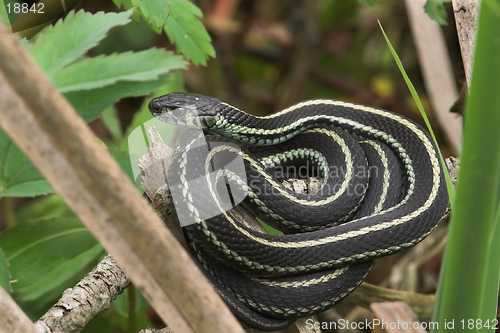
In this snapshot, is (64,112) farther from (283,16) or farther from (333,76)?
(283,16)

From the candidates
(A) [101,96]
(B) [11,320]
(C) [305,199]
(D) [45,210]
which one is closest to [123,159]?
(A) [101,96]

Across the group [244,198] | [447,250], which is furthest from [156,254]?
[244,198]

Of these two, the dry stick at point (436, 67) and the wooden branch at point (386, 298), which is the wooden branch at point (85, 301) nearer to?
the wooden branch at point (386, 298)

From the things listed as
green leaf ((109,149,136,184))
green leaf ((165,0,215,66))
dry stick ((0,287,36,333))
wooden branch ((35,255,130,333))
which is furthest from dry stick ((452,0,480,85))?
dry stick ((0,287,36,333))

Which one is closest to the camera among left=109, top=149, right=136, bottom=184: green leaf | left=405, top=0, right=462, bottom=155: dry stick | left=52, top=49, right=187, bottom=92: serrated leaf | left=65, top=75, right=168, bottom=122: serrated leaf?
left=52, top=49, right=187, bottom=92: serrated leaf

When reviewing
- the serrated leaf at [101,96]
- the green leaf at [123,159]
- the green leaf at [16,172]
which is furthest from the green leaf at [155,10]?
the green leaf at [16,172]

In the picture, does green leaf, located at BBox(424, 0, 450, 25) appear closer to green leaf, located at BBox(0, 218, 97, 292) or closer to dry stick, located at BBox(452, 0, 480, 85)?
dry stick, located at BBox(452, 0, 480, 85)

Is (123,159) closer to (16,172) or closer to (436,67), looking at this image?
(16,172)

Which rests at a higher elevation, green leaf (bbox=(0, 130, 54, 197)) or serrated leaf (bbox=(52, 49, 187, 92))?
serrated leaf (bbox=(52, 49, 187, 92))
